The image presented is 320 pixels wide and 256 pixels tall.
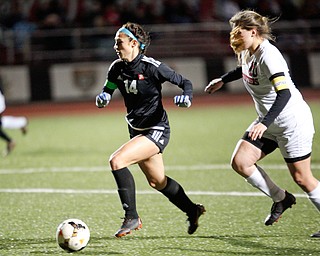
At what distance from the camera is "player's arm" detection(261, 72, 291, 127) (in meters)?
5.50

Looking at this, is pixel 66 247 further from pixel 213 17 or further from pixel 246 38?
pixel 213 17

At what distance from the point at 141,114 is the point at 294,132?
4.35 ft

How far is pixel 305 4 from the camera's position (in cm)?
2302

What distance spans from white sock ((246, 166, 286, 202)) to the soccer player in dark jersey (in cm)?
58

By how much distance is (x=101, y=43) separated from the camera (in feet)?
68.6

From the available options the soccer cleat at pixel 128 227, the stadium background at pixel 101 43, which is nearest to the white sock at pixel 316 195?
the soccer cleat at pixel 128 227

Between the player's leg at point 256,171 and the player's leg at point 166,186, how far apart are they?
0.57 metres

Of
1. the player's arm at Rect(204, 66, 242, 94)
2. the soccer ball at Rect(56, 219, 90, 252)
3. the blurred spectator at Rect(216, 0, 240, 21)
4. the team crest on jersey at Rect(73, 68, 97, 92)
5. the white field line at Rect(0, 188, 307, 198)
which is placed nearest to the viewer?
the soccer ball at Rect(56, 219, 90, 252)

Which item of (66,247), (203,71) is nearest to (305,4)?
(203,71)

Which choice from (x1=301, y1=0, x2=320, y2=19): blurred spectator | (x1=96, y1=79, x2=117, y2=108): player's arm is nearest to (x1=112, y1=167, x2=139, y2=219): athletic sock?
(x1=96, y1=79, x2=117, y2=108): player's arm

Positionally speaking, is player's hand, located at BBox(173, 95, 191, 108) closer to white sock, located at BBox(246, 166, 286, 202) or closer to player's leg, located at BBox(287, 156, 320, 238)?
white sock, located at BBox(246, 166, 286, 202)

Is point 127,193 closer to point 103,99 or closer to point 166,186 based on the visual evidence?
point 166,186

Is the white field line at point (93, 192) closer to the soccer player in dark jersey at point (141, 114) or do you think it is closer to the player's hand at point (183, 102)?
the soccer player in dark jersey at point (141, 114)

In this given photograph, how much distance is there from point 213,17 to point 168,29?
240 cm
